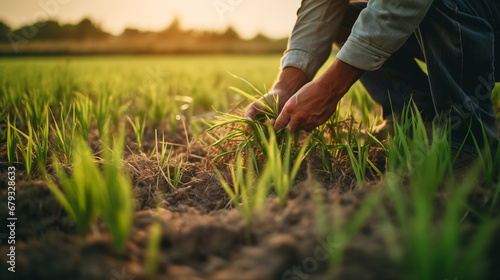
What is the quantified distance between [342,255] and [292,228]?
129 mm

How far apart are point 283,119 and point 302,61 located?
44cm

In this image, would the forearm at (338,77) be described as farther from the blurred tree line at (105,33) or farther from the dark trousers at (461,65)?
the blurred tree line at (105,33)

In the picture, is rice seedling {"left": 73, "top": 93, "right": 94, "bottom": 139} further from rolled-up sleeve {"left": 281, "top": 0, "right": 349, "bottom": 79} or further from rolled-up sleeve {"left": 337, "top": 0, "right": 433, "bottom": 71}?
rolled-up sleeve {"left": 337, "top": 0, "right": 433, "bottom": 71}

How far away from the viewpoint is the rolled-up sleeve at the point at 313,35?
1.48m

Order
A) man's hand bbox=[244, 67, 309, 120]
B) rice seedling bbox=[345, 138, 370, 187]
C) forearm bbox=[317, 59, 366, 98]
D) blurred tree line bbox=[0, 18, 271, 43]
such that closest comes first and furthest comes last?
rice seedling bbox=[345, 138, 370, 187]
forearm bbox=[317, 59, 366, 98]
man's hand bbox=[244, 67, 309, 120]
blurred tree line bbox=[0, 18, 271, 43]

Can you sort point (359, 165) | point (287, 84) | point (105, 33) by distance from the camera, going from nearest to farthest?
point (359, 165), point (287, 84), point (105, 33)

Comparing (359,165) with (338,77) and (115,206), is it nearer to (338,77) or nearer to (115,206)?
(338,77)

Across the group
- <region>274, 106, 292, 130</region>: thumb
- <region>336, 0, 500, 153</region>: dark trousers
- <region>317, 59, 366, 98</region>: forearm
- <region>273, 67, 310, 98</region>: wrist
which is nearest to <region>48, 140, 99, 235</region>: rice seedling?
<region>274, 106, 292, 130</region>: thumb

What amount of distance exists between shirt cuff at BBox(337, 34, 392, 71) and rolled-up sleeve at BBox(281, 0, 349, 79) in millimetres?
369

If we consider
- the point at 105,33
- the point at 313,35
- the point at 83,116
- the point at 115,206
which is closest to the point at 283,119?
the point at 313,35

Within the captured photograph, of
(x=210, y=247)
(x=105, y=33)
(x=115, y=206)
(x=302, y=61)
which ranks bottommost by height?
(x=210, y=247)

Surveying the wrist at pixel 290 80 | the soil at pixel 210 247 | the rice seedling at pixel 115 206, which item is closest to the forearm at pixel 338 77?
the wrist at pixel 290 80

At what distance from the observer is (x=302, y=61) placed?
1470 mm

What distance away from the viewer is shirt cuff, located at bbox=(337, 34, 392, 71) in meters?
1.10
